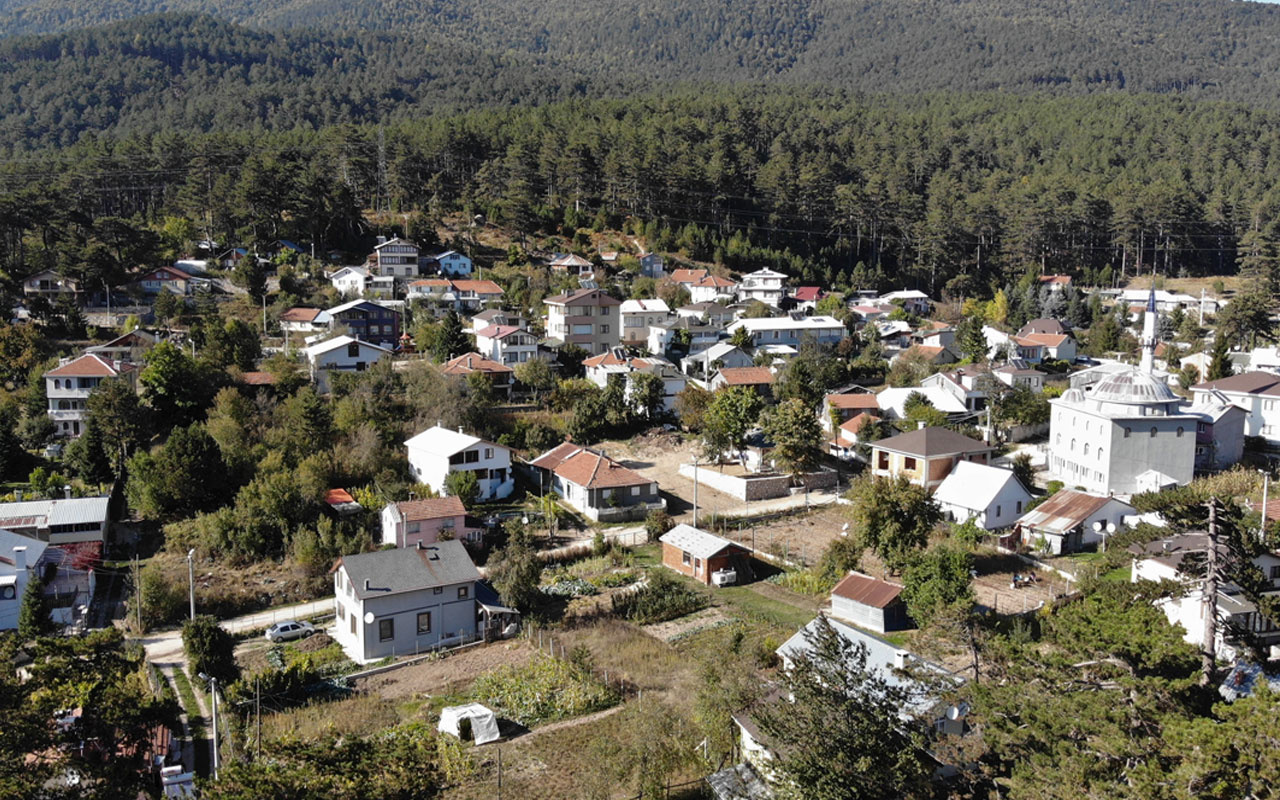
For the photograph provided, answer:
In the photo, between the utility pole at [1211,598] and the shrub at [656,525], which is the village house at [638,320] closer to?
the shrub at [656,525]

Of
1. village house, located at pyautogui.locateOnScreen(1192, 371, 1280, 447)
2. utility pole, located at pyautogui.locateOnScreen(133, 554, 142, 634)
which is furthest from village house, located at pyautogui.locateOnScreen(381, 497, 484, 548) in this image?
village house, located at pyautogui.locateOnScreen(1192, 371, 1280, 447)

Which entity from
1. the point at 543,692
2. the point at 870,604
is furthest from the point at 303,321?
the point at 870,604

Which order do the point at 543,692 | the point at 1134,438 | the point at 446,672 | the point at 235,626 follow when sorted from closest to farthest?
the point at 543,692, the point at 446,672, the point at 235,626, the point at 1134,438

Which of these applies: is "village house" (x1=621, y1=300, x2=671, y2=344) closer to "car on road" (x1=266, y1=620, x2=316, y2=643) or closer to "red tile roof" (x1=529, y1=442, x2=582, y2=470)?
"red tile roof" (x1=529, y1=442, x2=582, y2=470)

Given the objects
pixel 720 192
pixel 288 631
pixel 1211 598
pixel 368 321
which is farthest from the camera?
pixel 720 192

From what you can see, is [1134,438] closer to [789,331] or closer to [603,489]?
[603,489]

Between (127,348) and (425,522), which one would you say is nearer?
(425,522)
